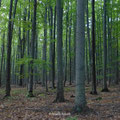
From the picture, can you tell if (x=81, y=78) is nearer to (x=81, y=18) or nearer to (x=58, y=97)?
(x=81, y=18)

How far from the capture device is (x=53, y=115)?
569cm

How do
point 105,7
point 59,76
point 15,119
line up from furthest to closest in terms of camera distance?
point 105,7 < point 59,76 < point 15,119

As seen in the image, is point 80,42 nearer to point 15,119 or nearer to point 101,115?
point 101,115

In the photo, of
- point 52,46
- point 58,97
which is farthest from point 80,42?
point 52,46

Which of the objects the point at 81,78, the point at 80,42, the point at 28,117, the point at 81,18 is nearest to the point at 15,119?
the point at 28,117

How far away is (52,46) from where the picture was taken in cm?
1736

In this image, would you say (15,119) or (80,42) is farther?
(80,42)

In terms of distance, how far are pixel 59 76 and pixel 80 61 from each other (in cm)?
299

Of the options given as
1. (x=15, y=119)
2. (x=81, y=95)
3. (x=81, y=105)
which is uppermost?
(x=81, y=95)

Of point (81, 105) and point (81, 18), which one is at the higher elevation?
point (81, 18)

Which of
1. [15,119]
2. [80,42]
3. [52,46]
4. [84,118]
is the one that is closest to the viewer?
[84,118]

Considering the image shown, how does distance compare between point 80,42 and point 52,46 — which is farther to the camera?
point 52,46

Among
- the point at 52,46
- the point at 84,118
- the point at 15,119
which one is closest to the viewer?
the point at 84,118

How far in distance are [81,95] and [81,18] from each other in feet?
9.65
